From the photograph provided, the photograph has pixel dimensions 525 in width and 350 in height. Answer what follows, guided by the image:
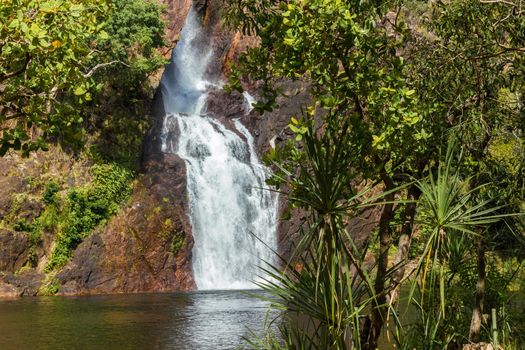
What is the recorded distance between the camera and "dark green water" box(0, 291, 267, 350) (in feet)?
59.9

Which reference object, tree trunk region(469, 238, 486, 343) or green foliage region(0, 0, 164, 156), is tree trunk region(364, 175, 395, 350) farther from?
green foliage region(0, 0, 164, 156)

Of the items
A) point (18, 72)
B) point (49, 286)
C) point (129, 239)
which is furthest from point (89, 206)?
point (18, 72)

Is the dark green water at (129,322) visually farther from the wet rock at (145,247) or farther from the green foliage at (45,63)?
the green foliage at (45,63)

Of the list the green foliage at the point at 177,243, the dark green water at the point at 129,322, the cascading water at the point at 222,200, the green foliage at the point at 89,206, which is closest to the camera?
the dark green water at the point at 129,322

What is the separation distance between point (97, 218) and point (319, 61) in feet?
105

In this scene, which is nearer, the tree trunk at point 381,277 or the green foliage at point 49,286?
the tree trunk at point 381,277

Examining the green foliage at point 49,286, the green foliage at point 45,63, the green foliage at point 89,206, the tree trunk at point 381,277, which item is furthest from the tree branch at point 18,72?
the green foliage at point 89,206

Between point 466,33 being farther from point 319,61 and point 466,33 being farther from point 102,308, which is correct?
point 102,308

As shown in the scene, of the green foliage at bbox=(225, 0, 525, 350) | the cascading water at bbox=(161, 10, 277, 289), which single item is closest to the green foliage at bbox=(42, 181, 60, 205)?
the cascading water at bbox=(161, 10, 277, 289)

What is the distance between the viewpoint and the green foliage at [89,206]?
3656cm

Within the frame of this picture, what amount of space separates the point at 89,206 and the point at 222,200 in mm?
8050

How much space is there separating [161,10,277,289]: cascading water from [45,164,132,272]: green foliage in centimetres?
425

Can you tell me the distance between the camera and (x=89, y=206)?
37938 millimetres

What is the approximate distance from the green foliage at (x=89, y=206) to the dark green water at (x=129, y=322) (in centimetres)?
458
